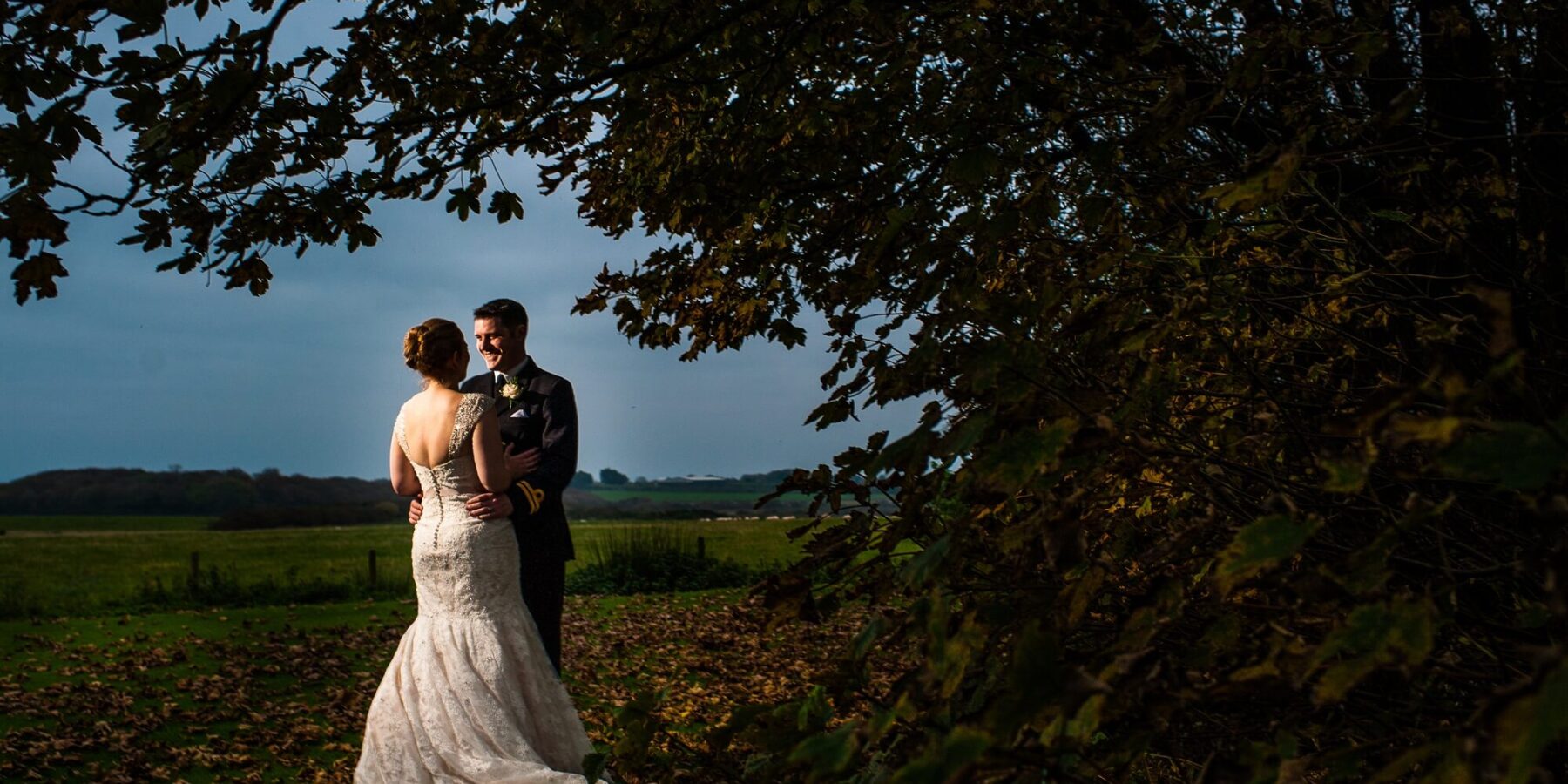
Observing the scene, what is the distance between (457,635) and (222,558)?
71.7 ft

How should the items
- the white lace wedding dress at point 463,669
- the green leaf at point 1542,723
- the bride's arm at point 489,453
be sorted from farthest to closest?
the bride's arm at point 489,453 → the white lace wedding dress at point 463,669 → the green leaf at point 1542,723

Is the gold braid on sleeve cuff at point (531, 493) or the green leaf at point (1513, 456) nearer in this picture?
the green leaf at point (1513, 456)

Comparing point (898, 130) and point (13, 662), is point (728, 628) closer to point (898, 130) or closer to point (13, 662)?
point (13, 662)

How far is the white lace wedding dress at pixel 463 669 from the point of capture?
20.2 feet

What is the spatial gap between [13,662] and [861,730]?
586 inches

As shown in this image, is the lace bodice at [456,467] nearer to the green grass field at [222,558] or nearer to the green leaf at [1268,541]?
the green leaf at [1268,541]

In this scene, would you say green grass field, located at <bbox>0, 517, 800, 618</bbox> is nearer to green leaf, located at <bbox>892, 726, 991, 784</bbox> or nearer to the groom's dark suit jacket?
the groom's dark suit jacket

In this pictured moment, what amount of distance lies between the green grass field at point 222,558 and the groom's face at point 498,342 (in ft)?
36.4

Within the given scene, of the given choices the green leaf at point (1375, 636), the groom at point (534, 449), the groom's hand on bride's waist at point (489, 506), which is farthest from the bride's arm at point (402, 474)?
the green leaf at point (1375, 636)

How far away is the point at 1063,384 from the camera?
2.13 metres

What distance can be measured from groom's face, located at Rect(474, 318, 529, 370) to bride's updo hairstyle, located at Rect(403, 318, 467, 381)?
1.11 feet

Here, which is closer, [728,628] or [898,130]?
[898,130]

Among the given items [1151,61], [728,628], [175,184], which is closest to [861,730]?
[175,184]

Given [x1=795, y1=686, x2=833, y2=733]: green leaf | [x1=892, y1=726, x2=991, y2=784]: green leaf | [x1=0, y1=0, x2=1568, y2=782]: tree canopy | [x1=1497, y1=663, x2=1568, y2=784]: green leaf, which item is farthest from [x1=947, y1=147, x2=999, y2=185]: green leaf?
[x1=1497, y1=663, x2=1568, y2=784]: green leaf
